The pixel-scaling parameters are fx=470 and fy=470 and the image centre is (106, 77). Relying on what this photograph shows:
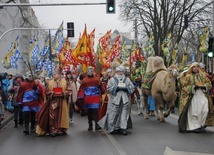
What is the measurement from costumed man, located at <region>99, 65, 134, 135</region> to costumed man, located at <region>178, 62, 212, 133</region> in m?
1.43

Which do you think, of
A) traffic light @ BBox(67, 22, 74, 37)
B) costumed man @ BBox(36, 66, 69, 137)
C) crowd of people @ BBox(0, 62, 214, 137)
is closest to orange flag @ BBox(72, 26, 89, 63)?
crowd of people @ BBox(0, 62, 214, 137)

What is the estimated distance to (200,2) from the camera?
45906 mm

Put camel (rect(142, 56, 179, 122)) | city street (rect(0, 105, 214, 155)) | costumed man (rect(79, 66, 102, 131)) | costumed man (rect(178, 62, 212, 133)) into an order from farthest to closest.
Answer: camel (rect(142, 56, 179, 122))
costumed man (rect(79, 66, 102, 131))
costumed man (rect(178, 62, 212, 133))
city street (rect(0, 105, 214, 155))

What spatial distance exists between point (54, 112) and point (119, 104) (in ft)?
5.64

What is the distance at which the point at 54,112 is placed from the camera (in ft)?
40.5

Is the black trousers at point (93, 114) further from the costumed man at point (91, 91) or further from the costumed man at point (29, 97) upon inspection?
the costumed man at point (29, 97)

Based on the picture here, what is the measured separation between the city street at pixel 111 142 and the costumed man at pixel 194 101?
0.30 m

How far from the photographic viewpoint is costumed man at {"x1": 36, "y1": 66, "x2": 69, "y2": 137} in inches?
483

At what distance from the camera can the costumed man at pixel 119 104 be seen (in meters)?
12.2

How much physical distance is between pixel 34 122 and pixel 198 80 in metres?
4.69

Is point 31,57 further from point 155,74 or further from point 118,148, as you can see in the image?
point 118,148

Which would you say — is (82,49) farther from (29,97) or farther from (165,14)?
(165,14)

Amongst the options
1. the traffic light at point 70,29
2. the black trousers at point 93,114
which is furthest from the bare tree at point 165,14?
the black trousers at point 93,114

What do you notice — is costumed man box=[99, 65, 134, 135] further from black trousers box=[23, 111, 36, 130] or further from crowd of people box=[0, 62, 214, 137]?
black trousers box=[23, 111, 36, 130]
